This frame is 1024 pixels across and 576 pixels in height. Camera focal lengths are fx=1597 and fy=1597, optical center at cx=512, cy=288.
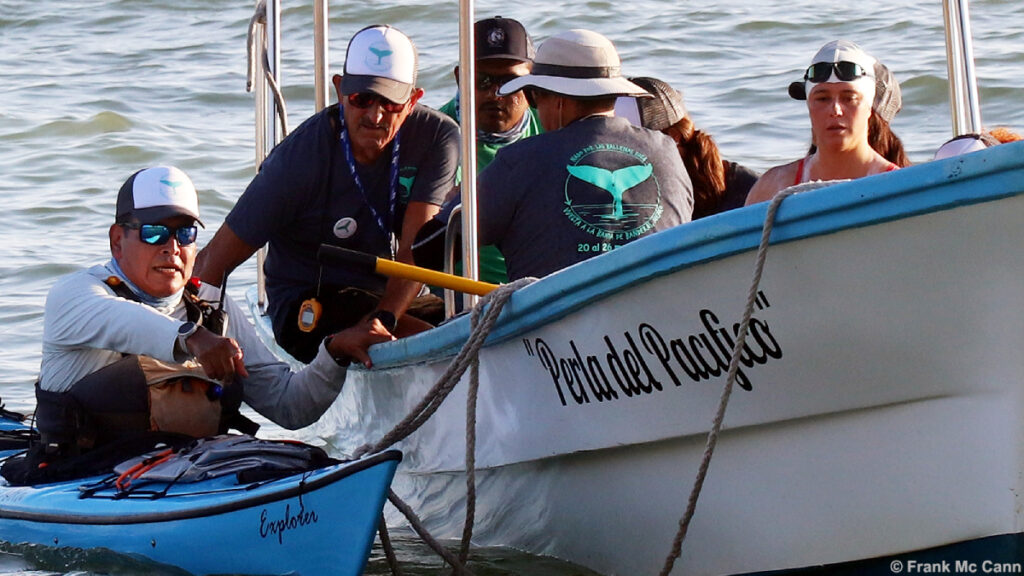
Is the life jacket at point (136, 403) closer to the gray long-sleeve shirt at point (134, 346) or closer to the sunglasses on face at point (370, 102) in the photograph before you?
the gray long-sleeve shirt at point (134, 346)

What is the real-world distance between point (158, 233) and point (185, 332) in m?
0.39

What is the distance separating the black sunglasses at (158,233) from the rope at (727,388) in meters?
1.72

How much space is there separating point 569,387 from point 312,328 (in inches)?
52.4

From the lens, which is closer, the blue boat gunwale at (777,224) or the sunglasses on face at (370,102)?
the blue boat gunwale at (777,224)

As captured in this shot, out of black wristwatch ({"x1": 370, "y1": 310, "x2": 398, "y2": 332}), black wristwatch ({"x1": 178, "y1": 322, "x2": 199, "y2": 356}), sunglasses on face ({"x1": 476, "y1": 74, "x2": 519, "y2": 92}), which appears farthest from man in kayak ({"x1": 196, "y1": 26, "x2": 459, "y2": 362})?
black wristwatch ({"x1": 178, "y1": 322, "x2": 199, "y2": 356})

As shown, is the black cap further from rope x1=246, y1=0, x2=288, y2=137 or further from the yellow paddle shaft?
the yellow paddle shaft

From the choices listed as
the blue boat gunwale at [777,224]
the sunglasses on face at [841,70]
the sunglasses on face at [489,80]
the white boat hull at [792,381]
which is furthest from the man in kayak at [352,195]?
the sunglasses on face at [841,70]

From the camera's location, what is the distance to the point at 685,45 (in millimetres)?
14500

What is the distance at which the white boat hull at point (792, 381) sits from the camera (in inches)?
136

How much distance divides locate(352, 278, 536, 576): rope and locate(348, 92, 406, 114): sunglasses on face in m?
1.34

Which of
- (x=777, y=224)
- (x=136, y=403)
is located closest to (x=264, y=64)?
(x=136, y=403)

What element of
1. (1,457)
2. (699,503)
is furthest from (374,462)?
(1,457)

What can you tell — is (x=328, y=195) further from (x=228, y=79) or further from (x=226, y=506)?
(x=228, y=79)

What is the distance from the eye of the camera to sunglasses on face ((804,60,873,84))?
16.1 ft
